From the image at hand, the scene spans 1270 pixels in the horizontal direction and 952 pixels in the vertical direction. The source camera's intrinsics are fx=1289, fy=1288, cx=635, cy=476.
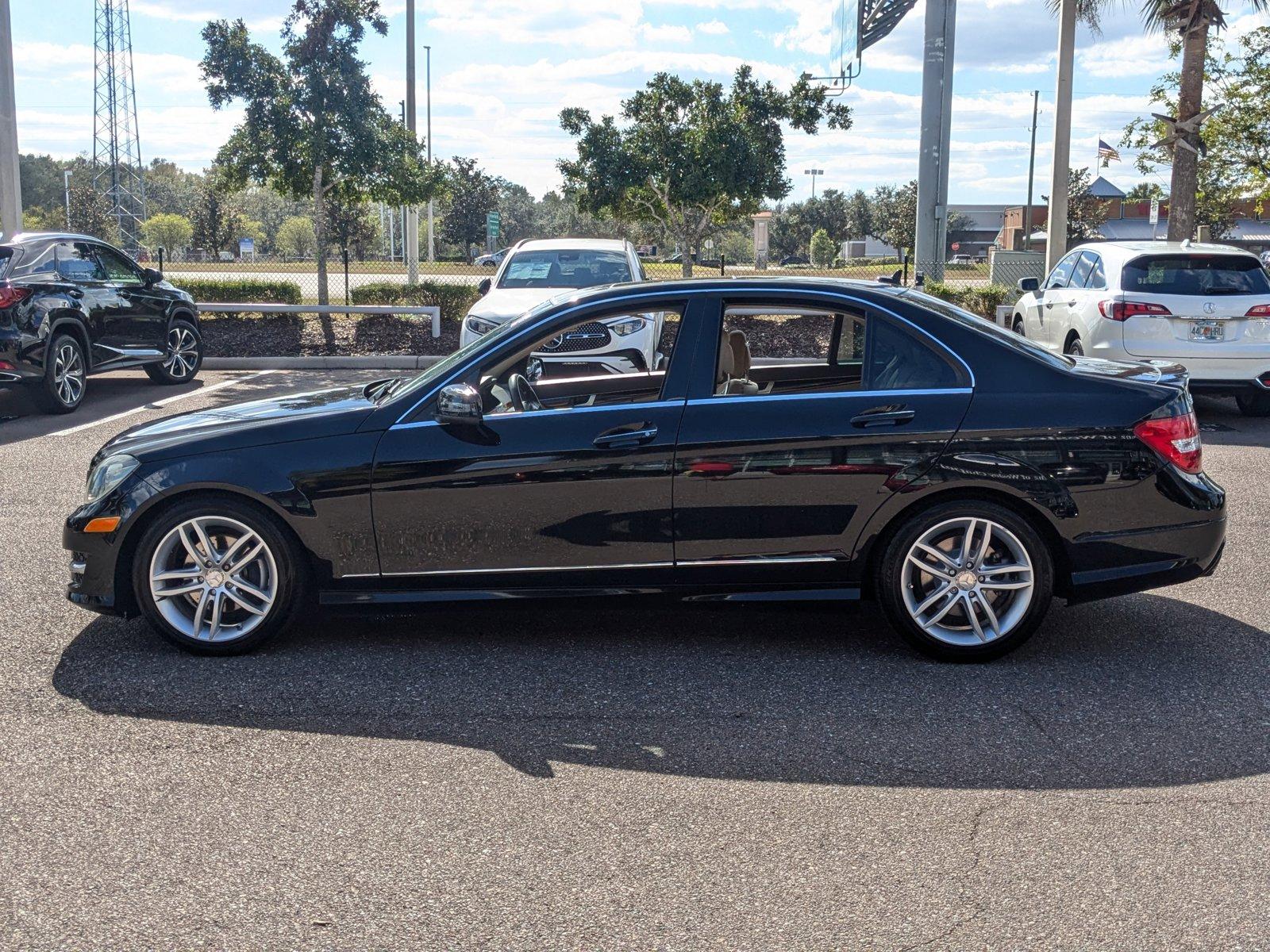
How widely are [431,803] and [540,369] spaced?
350 centimetres

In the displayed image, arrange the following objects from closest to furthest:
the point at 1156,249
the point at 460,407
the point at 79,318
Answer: the point at 460,407, the point at 1156,249, the point at 79,318

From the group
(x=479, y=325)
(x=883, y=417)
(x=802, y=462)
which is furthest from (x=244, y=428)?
(x=479, y=325)

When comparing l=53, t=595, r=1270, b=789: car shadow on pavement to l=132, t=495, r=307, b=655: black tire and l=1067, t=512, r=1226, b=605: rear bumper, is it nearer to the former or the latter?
l=132, t=495, r=307, b=655: black tire

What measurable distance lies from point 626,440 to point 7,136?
16763mm

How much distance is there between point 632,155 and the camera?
20703 mm

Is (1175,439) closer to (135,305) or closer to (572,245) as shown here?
(572,245)

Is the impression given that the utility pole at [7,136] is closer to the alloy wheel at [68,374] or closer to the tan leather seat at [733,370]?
the alloy wheel at [68,374]

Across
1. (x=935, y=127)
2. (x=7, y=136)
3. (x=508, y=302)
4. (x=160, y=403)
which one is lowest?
(x=160, y=403)

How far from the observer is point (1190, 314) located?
11.9m

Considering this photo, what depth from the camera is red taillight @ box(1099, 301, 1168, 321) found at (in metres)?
11.9

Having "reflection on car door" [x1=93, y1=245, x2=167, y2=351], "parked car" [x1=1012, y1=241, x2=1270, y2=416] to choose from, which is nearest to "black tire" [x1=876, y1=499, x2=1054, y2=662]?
"parked car" [x1=1012, y1=241, x2=1270, y2=416]

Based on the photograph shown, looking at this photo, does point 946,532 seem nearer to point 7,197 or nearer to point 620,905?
point 620,905

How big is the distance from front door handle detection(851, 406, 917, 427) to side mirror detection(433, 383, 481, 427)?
1.57 meters

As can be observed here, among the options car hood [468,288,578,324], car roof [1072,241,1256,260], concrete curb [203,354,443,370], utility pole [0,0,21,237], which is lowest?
concrete curb [203,354,443,370]
